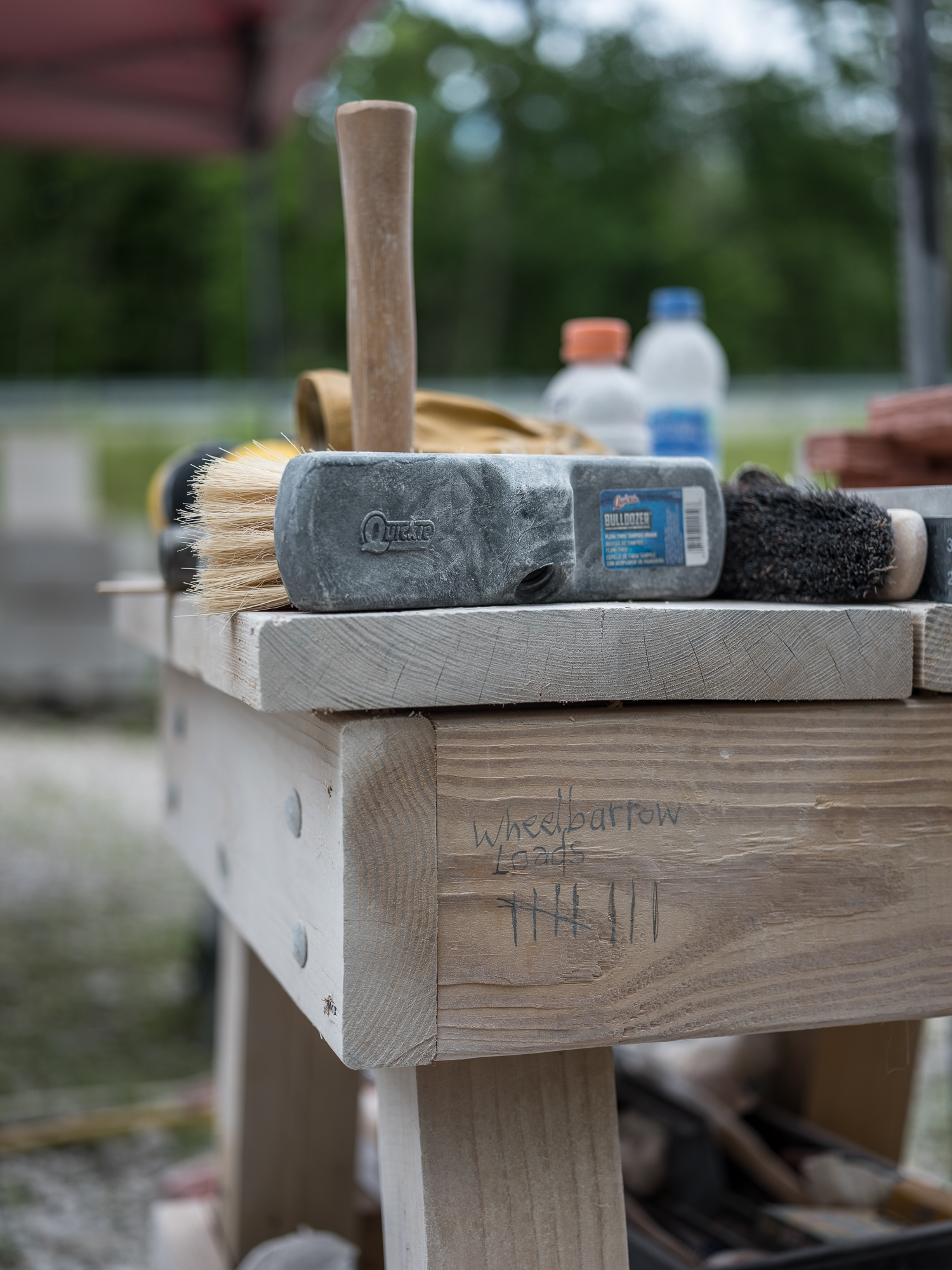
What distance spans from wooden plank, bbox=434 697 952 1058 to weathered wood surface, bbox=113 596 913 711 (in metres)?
0.02

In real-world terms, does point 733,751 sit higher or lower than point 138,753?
higher

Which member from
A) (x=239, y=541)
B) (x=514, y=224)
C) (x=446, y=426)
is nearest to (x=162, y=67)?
(x=446, y=426)

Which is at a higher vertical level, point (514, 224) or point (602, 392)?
point (514, 224)

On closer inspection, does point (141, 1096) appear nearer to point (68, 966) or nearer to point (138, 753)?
point (68, 966)

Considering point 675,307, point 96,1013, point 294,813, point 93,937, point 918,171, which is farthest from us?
point 93,937

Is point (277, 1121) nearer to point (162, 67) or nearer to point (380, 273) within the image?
point (380, 273)

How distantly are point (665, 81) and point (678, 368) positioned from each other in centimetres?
2170

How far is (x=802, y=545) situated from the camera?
754mm

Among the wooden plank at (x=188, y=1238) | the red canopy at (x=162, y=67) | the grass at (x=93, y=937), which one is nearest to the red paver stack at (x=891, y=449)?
the wooden plank at (x=188, y=1238)

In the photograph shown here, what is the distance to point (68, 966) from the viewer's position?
10.00ft

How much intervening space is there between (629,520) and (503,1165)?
0.40 meters

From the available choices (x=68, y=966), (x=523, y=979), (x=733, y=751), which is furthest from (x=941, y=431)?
(x=68, y=966)

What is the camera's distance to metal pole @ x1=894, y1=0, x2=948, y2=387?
5.37ft

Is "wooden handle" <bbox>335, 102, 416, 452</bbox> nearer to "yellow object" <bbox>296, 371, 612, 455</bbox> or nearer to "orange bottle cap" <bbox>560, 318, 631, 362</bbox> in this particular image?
"yellow object" <bbox>296, 371, 612, 455</bbox>
